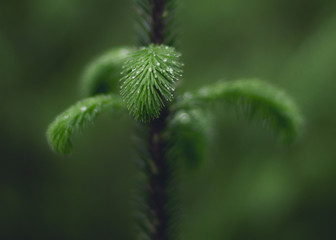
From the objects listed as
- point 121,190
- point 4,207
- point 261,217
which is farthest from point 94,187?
point 261,217

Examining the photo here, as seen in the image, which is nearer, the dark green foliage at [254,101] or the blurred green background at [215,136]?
the dark green foliage at [254,101]

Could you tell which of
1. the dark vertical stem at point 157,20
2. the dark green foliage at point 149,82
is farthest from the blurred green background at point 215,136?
the dark green foliage at point 149,82

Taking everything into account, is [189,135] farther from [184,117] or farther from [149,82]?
[149,82]

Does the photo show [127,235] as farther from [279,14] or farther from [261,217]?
[279,14]

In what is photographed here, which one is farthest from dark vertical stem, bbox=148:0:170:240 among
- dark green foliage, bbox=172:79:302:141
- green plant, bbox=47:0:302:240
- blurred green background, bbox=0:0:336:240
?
blurred green background, bbox=0:0:336:240

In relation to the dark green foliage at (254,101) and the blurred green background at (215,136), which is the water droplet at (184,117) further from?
the blurred green background at (215,136)

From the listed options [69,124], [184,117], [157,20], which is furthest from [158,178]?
[157,20]

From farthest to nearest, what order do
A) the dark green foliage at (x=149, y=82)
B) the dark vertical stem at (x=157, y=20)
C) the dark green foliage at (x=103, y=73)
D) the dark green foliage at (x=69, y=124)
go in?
the dark green foliage at (x=103, y=73) → the dark vertical stem at (x=157, y=20) → the dark green foliage at (x=69, y=124) → the dark green foliage at (x=149, y=82)
